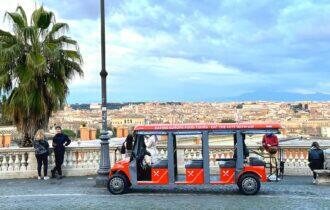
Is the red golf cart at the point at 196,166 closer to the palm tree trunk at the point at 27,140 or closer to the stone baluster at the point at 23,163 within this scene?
the stone baluster at the point at 23,163

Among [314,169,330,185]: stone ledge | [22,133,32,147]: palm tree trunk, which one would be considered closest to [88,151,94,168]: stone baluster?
[22,133,32,147]: palm tree trunk

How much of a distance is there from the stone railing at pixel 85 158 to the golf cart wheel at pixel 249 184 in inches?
168

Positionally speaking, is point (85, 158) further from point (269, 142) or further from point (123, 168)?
point (269, 142)

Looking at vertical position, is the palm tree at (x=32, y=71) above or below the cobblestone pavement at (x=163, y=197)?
above

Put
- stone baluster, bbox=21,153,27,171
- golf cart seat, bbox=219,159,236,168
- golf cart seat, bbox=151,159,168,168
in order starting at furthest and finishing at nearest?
stone baluster, bbox=21,153,27,171
golf cart seat, bbox=151,159,168,168
golf cart seat, bbox=219,159,236,168

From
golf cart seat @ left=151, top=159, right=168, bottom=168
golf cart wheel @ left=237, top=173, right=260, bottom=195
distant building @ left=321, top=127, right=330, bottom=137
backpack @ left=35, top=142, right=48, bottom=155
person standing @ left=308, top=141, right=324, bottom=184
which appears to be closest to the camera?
golf cart wheel @ left=237, top=173, right=260, bottom=195

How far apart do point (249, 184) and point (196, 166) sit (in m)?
1.33

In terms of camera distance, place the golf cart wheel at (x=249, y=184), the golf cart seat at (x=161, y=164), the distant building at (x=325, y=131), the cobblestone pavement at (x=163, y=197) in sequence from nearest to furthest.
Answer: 1. the cobblestone pavement at (x=163, y=197)
2. the golf cart wheel at (x=249, y=184)
3. the golf cart seat at (x=161, y=164)
4. the distant building at (x=325, y=131)

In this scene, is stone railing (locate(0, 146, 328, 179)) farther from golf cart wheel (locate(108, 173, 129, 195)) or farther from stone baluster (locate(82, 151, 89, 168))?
golf cart wheel (locate(108, 173, 129, 195))

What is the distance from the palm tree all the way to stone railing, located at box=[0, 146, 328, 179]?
159 cm

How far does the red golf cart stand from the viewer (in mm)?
13641

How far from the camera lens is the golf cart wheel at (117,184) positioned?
14.1 m

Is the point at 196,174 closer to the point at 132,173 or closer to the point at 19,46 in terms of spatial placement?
the point at 132,173

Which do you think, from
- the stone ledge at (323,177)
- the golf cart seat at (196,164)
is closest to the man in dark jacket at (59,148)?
the golf cart seat at (196,164)
